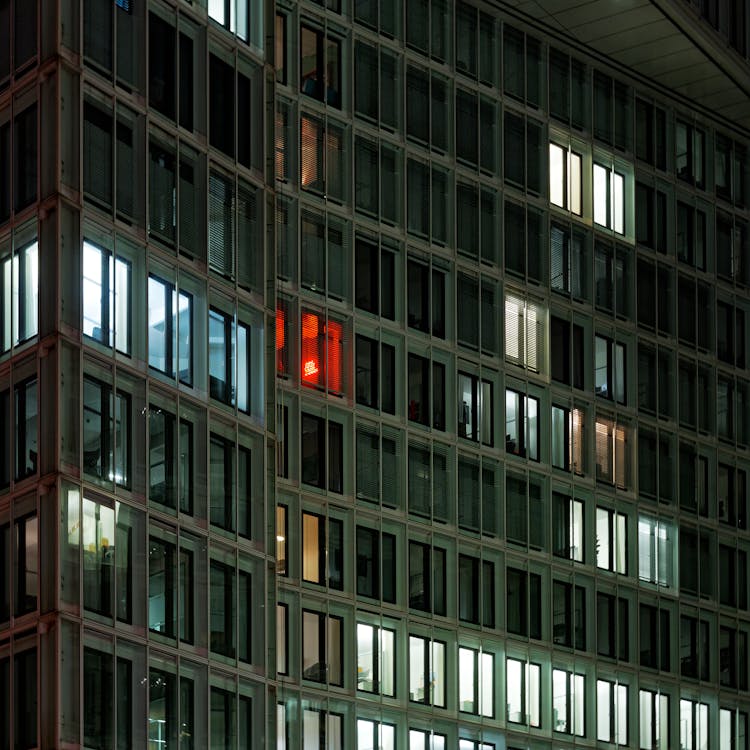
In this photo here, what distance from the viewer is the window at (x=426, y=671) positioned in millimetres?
60562

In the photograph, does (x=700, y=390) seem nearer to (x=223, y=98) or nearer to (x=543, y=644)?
(x=543, y=644)

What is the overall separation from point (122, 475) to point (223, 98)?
9.99m

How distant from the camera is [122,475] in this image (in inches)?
1945

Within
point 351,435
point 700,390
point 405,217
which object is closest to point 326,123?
point 405,217

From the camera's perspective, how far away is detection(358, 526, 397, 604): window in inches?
2356

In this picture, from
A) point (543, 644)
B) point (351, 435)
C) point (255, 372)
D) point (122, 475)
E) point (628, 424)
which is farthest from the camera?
point (628, 424)

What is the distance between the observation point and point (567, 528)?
66.6m

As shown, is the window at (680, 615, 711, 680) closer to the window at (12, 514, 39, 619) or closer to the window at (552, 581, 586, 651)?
the window at (552, 581, 586, 651)

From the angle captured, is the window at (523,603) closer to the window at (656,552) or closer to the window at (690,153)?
the window at (656,552)

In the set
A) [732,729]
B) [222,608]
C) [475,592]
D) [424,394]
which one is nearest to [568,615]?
[475,592]

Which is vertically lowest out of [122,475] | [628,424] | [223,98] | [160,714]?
[160,714]

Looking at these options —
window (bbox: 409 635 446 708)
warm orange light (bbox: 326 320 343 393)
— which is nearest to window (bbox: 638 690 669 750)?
window (bbox: 409 635 446 708)

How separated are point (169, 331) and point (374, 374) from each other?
422 inches

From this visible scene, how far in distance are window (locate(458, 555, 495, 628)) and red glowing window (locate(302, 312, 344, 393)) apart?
6.16m
